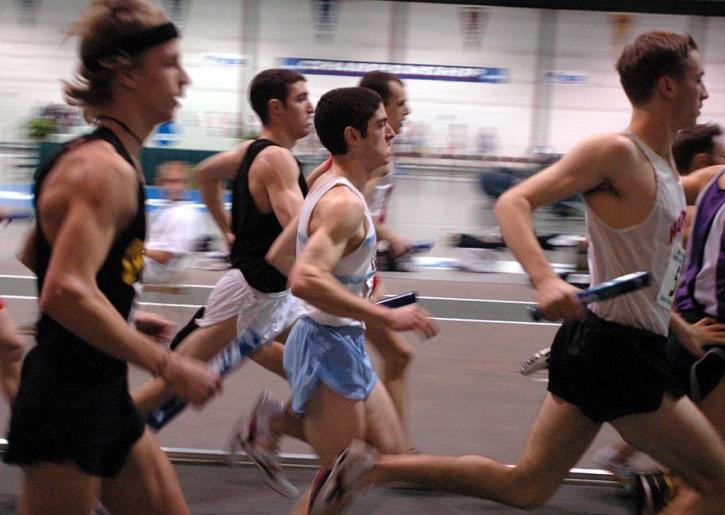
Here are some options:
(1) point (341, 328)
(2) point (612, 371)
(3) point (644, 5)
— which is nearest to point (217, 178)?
(1) point (341, 328)

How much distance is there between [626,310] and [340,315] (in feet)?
2.61

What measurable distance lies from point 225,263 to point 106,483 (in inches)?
335

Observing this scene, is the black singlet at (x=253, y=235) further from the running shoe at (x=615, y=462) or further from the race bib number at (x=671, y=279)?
the race bib number at (x=671, y=279)

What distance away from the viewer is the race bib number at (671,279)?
9.20 feet

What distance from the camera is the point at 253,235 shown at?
401cm

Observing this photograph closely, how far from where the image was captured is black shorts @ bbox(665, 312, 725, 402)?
10.4 feet

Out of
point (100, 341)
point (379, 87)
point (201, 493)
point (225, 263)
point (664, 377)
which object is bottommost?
point (225, 263)

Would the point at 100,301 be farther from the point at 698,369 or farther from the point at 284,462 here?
the point at 284,462

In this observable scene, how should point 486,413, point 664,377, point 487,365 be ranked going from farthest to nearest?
point 487,365
point 486,413
point 664,377

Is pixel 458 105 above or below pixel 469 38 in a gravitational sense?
below

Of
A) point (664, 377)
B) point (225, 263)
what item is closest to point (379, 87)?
point (664, 377)

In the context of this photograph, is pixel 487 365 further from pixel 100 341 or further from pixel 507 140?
pixel 507 140

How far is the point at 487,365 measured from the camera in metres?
6.55

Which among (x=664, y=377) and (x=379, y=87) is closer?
(x=664, y=377)
